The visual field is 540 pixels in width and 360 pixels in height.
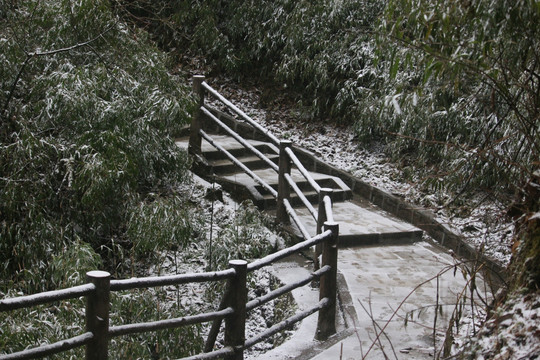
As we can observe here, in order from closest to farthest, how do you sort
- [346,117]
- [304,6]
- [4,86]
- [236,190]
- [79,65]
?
[4,86] < [79,65] < [236,190] < [346,117] < [304,6]

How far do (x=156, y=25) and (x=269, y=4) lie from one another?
2307mm

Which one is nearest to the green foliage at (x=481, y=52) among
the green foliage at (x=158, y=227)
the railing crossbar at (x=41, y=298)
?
the railing crossbar at (x=41, y=298)

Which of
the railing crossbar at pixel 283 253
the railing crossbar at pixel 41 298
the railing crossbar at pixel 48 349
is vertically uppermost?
the railing crossbar at pixel 41 298

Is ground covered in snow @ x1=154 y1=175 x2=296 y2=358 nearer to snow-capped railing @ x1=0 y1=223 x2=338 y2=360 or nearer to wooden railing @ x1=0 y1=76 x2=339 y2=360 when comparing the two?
wooden railing @ x1=0 y1=76 x2=339 y2=360

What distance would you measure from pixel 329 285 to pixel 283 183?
252 cm

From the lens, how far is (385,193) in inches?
358

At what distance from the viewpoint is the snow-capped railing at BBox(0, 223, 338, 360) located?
331 cm

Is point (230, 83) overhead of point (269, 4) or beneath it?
beneath

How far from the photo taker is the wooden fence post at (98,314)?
345 cm

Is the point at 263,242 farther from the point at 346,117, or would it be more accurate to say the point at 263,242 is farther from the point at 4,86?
the point at 346,117

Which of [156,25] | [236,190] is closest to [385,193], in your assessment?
[236,190]

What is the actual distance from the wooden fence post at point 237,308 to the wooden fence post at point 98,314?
2.92 ft

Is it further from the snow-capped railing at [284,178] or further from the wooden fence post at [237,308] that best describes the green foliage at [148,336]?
the snow-capped railing at [284,178]

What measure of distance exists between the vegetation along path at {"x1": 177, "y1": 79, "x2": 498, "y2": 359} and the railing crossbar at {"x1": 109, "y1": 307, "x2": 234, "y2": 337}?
829 millimetres
